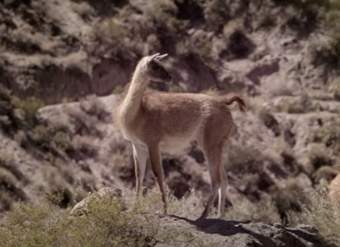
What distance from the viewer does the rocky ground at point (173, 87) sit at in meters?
27.3

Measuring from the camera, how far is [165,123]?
1330cm

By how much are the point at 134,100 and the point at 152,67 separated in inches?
25.8

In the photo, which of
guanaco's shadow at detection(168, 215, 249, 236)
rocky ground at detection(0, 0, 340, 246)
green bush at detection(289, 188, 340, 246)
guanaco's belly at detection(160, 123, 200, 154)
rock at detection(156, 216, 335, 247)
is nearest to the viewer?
rock at detection(156, 216, 335, 247)

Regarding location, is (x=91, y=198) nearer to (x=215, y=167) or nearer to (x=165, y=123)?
(x=165, y=123)

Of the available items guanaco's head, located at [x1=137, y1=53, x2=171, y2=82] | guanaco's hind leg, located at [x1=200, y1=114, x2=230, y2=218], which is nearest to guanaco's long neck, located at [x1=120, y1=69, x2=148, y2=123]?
guanaco's head, located at [x1=137, y1=53, x2=171, y2=82]

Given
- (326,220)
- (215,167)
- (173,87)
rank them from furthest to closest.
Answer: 1. (173,87)
2. (326,220)
3. (215,167)

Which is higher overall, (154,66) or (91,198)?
(154,66)

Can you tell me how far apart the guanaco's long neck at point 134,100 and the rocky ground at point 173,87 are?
9473 millimetres

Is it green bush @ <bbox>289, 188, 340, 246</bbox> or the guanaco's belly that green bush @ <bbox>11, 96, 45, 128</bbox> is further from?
the guanaco's belly

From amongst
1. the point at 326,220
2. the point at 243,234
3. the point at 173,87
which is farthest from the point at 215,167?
the point at 173,87

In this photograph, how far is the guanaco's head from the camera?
12945mm

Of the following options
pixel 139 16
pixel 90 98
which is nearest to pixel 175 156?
pixel 90 98

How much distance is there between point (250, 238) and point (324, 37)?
2843cm

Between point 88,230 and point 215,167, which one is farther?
point 215,167
